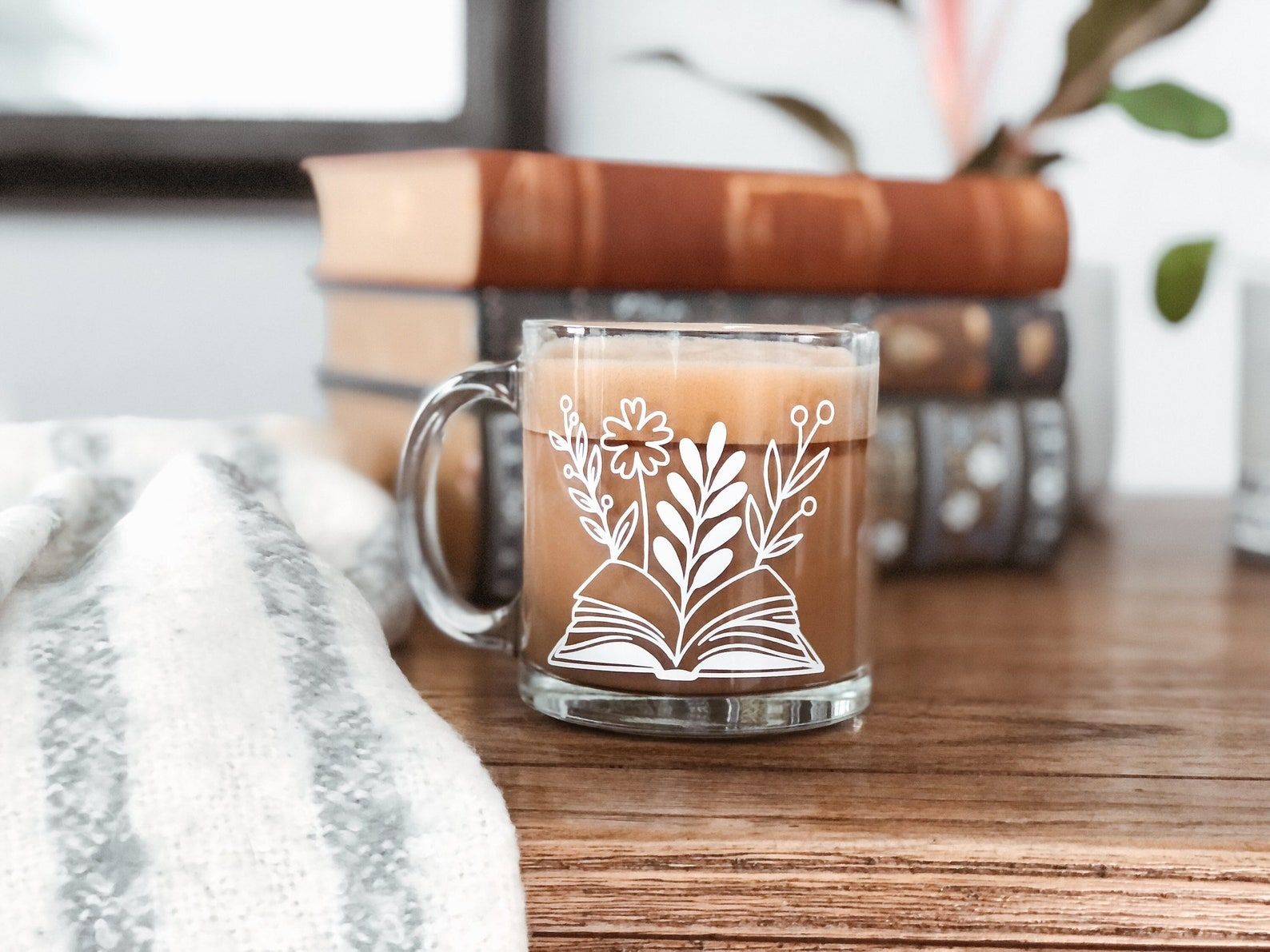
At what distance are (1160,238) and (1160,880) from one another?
72 cm

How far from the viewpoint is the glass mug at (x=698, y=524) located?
34cm

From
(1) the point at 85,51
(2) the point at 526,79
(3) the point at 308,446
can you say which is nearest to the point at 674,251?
(3) the point at 308,446

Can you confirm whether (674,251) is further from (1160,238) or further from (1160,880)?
(1160,238)

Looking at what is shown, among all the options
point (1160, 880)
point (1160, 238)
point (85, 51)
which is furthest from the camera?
point (1160, 238)

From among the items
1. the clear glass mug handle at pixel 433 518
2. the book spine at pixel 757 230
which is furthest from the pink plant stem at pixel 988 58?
the clear glass mug handle at pixel 433 518

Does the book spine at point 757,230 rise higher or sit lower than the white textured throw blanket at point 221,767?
higher

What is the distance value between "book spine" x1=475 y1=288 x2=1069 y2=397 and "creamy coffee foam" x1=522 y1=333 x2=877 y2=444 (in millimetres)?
190

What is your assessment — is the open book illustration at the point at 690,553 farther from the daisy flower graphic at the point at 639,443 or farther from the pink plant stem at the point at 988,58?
the pink plant stem at the point at 988,58

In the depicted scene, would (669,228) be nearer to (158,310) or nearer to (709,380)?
(709,380)

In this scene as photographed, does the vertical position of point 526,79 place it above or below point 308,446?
above

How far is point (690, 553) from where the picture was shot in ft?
1.11

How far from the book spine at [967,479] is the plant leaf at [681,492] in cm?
25

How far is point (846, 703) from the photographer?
0.36 metres

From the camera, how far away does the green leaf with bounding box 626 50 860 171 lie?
30.9 inches
